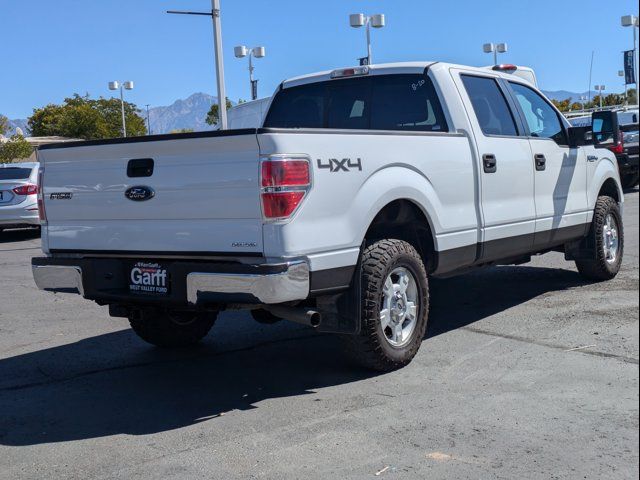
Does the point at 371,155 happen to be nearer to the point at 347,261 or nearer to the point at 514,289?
the point at 347,261

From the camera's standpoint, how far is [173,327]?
6238 mm

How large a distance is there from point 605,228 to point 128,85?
38533mm

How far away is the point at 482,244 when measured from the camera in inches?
242

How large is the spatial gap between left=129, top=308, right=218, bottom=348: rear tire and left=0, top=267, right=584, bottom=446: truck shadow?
0.12 m

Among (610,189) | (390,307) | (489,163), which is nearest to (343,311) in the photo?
(390,307)

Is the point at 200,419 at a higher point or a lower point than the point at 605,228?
lower

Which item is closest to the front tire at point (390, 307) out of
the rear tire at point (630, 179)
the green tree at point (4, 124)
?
the rear tire at point (630, 179)

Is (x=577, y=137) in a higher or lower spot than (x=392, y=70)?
lower

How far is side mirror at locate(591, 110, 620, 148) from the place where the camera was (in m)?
7.61

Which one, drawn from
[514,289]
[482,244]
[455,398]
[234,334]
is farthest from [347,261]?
[514,289]

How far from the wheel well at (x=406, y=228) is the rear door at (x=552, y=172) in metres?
1.49

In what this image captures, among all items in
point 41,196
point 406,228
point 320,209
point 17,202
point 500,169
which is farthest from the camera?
point 17,202

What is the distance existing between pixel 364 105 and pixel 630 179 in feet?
50.7

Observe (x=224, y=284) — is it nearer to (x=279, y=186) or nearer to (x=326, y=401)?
(x=279, y=186)
